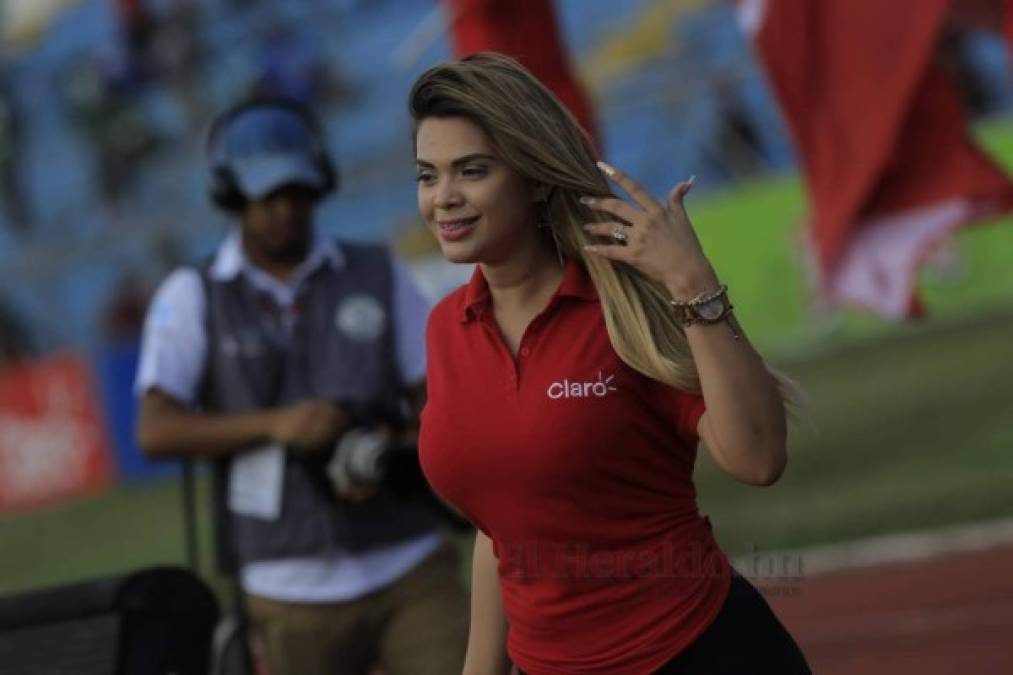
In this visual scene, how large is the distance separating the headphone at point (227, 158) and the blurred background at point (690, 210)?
18.0 inches

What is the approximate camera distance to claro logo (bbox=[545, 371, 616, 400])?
3.29m

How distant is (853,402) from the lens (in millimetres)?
16016

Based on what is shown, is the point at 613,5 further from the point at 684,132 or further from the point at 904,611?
the point at 904,611

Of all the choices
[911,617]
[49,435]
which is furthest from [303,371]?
[49,435]

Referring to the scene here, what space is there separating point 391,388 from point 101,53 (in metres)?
19.2

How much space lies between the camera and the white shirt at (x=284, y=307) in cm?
504

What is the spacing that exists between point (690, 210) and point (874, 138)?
11.9 metres

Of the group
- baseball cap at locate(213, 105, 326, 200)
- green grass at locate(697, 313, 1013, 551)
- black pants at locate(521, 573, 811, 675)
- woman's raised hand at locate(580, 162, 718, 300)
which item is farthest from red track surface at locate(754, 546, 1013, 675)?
woman's raised hand at locate(580, 162, 718, 300)

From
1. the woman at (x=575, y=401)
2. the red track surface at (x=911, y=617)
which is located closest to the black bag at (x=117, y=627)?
the woman at (x=575, y=401)

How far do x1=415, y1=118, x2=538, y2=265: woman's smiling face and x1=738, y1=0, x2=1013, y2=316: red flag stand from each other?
66.8 inches

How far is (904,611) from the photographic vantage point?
10.2 meters

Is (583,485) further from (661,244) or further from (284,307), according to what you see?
(284,307)

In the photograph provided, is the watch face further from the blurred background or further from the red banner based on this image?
the red banner

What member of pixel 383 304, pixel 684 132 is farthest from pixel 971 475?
pixel 383 304
